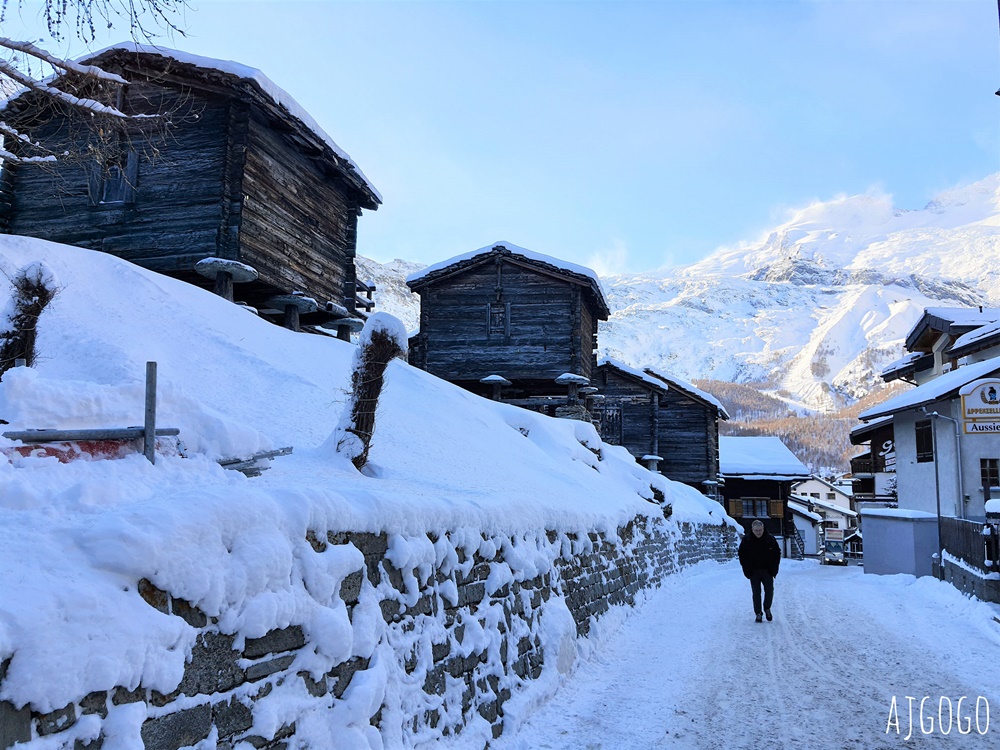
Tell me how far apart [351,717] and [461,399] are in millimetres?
7897

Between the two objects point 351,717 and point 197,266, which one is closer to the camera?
point 351,717

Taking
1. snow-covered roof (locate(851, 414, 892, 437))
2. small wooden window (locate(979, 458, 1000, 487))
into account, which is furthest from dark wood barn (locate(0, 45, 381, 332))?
snow-covered roof (locate(851, 414, 892, 437))

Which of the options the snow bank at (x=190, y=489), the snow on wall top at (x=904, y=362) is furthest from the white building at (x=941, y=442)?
the snow bank at (x=190, y=489)

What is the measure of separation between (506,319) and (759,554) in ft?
40.7

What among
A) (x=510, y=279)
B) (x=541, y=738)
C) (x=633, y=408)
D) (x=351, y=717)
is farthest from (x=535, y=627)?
(x=633, y=408)

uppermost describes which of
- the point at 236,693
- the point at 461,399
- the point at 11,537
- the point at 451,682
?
the point at 461,399

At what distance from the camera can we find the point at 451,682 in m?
4.79

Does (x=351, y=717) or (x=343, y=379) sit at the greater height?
(x=343, y=379)

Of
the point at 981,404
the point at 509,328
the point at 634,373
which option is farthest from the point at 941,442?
the point at 509,328

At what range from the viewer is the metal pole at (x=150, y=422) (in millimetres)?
4129

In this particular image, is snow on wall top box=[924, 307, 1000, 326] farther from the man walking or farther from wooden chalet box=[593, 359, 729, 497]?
the man walking

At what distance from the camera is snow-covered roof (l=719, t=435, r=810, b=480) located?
40938 millimetres

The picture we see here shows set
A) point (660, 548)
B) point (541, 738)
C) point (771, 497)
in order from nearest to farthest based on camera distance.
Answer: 1. point (541, 738)
2. point (660, 548)
3. point (771, 497)

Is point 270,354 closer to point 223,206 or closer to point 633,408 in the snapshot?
point 223,206
